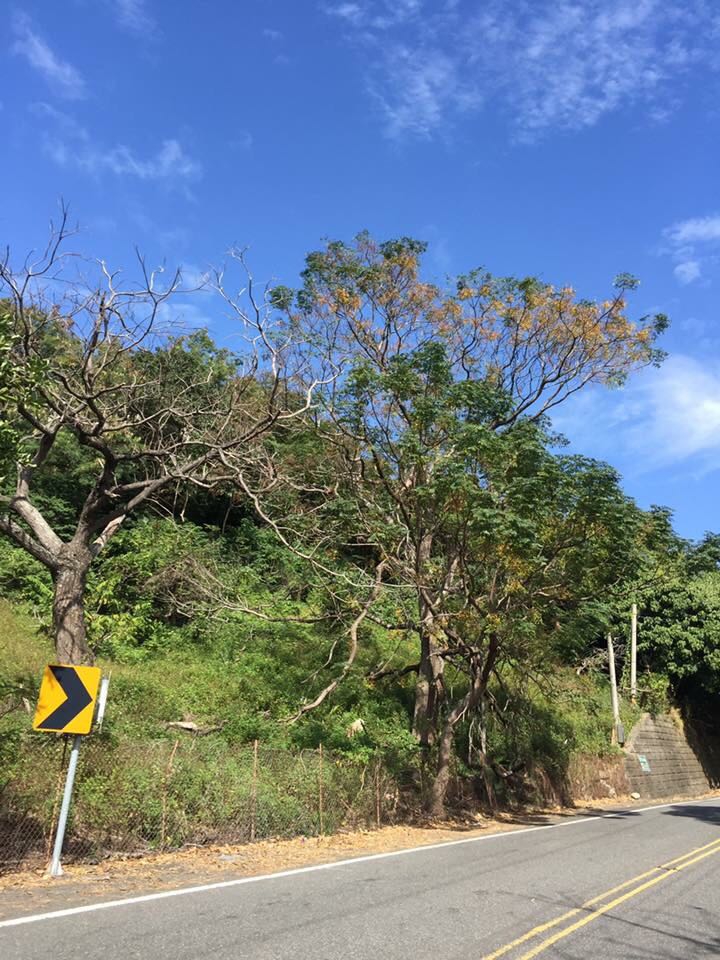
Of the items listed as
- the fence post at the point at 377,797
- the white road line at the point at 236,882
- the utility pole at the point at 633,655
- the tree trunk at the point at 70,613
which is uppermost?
the utility pole at the point at 633,655

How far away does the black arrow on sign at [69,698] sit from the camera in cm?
823

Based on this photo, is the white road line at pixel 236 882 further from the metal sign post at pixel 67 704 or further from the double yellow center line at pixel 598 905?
the double yellow center line at pixel 598 905

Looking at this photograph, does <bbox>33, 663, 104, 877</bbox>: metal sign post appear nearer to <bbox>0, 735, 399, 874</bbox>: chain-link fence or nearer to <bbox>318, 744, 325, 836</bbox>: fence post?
<bbox>0, 735, 399, 874</bbox>: chain-link fence

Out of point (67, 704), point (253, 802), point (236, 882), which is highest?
point (67, 704)

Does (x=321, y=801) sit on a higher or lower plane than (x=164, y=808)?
lower

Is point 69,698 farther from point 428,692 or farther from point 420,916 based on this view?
point 428,692

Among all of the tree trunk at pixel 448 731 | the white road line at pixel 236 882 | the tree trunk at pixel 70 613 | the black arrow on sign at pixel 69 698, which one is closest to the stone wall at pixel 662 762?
the tree trunk at pixel 448 731

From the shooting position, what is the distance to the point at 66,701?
8.29m

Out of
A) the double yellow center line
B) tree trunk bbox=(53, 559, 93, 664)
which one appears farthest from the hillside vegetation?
the double yellow center line

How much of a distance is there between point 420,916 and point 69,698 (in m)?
4.58

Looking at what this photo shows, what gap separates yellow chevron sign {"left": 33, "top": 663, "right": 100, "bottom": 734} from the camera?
27.0 feet

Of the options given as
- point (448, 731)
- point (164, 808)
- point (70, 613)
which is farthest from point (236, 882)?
point (448, 731)

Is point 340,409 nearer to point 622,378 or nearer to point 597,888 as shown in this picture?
point 622,378

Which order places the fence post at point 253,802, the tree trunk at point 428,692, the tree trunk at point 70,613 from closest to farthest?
the fence post at point 253,802, the tree trunk at point 70,613, the tree trunk at point 428,692
